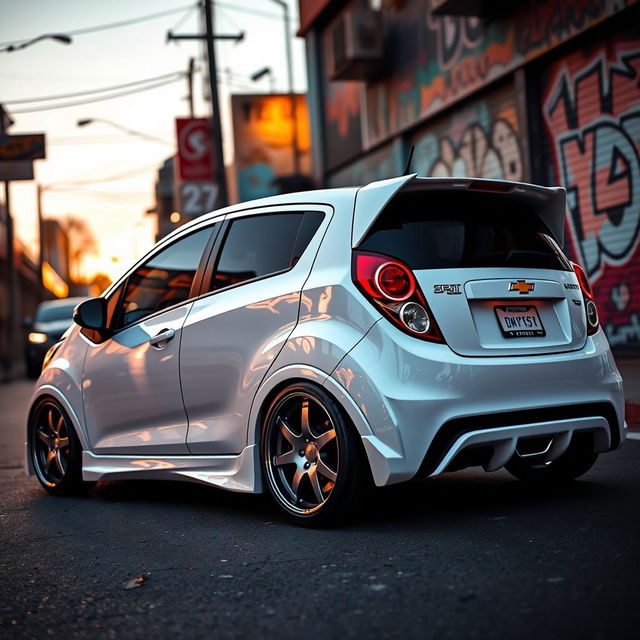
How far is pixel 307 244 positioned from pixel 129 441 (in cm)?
174

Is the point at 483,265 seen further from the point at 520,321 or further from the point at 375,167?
the point at 375,167

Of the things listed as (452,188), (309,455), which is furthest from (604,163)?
(309,455)

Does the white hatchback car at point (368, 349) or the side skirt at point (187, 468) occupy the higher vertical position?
the white hatchback car at point (368, 349)

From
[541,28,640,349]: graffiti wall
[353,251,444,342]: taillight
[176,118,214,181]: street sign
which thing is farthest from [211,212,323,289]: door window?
[176,118,214,181]: street sign

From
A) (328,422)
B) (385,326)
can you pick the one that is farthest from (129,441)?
(385,326)

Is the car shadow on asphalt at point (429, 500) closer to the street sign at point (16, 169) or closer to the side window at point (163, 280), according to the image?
the side window at point (163, 280)

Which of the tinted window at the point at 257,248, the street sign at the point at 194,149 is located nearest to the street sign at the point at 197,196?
the street sign at the point at 194,149

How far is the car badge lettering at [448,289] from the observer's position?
476 cm

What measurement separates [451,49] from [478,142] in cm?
163

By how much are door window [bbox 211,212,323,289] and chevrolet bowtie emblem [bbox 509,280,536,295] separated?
0.98 meters

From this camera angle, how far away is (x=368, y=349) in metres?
4.66

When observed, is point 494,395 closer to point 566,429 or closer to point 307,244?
point 566,429

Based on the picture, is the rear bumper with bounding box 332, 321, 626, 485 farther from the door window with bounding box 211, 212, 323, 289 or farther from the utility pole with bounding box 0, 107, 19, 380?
the utility pole with bounding box 0, 107, 19, 380

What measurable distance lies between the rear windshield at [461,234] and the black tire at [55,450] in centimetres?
263
